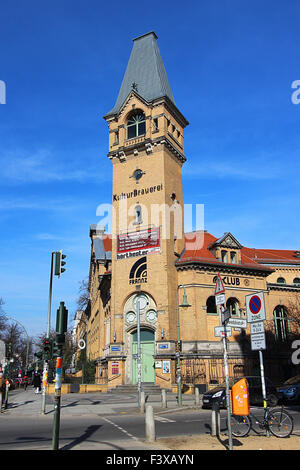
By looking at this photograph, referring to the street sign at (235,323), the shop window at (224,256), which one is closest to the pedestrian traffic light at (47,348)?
the street sign at (235,323)

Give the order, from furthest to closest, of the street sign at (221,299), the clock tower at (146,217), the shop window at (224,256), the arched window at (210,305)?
the shop window at (224,256), the arched window at (210,305), the clock tower at (146,217), the street sign at (221,299)

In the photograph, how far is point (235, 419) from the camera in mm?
11453

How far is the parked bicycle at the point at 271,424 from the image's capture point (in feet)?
37.4

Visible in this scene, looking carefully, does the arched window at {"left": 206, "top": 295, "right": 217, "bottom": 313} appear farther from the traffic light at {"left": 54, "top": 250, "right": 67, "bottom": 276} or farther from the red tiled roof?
the traffic light at {"left": 54, "top": 250, "right": 67, "bottom": 276}

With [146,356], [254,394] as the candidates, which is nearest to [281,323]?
[146,356]

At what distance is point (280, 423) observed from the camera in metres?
11.5

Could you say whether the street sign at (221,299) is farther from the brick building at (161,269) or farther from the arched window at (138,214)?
the arched window at (138,214)

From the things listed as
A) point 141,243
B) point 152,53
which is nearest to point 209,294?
point 141,243

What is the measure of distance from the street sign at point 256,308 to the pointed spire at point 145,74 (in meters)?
31.1

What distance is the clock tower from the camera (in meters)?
34.6
